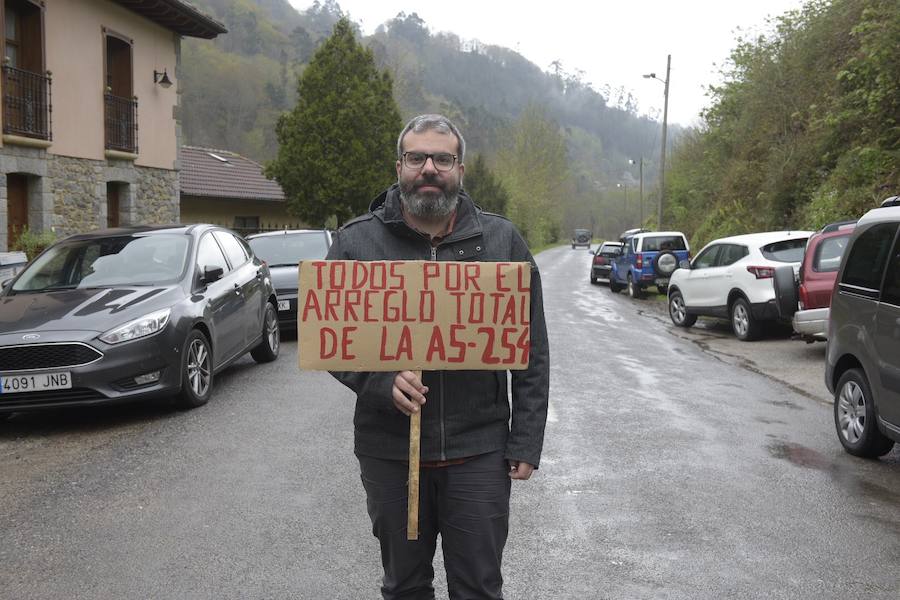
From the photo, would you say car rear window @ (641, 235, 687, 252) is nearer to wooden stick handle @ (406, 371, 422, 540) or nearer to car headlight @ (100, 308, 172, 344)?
car headlight @ (100, 308, 172, 344)

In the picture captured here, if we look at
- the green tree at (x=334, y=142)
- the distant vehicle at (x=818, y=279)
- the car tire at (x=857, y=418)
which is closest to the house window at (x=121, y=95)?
the green tree at (x=334, y=142)

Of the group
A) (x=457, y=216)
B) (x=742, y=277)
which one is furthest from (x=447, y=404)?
(x=742, y=277)

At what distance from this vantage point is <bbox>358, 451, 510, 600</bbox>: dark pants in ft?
8.97

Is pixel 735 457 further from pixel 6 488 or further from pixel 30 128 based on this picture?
pixel 30 128

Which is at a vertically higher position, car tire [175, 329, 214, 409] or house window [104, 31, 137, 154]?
house window [104, 31, 137, 154]

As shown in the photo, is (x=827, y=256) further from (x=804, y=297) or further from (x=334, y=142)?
(x=334, y=142)

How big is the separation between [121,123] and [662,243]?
46.7ft

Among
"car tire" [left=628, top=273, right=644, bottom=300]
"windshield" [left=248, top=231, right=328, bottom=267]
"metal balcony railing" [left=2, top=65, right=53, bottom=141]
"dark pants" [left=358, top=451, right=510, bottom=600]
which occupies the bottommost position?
"car tire" [left=628, top=273, right=644, bottom=300]

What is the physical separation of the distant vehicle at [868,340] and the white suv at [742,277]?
676 centimetres

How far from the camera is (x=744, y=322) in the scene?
1454 cm

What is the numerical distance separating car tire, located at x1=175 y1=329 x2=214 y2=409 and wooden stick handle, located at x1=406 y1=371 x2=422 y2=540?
536 cm

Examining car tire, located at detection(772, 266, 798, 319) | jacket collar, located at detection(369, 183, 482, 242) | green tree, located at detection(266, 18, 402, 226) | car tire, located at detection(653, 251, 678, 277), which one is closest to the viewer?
jacket collar, located at detection(369, 183, 482, 242)

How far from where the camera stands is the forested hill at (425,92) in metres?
73.5

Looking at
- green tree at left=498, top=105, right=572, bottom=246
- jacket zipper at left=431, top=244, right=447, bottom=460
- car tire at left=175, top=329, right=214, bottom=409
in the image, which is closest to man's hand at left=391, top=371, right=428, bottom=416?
jacket zipper at left=431, top=244, right=447, bottom=460
